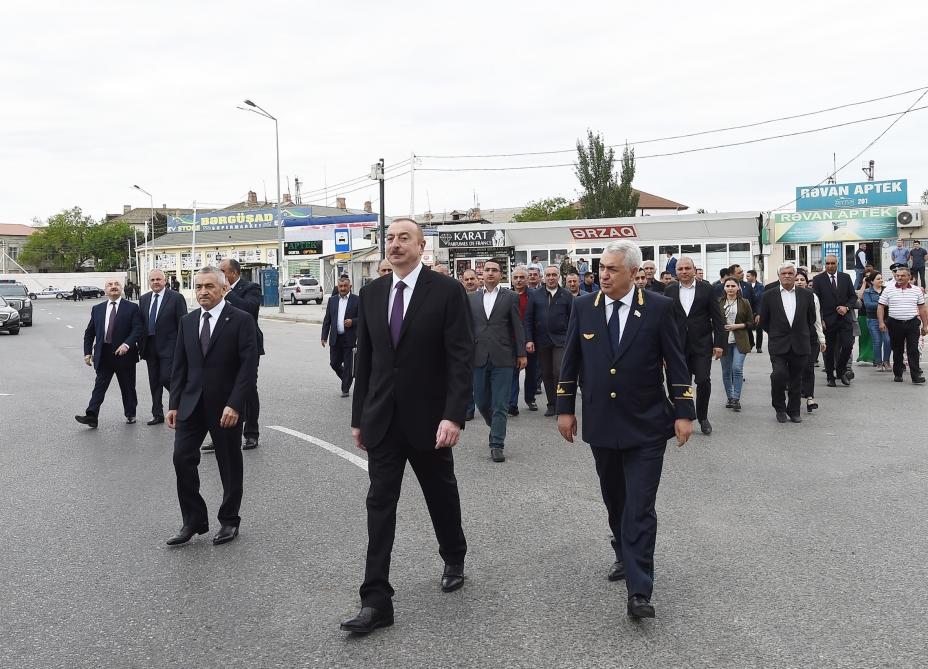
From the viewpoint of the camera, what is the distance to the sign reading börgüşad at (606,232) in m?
36.7

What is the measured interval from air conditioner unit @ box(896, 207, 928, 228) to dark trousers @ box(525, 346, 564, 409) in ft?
89.9

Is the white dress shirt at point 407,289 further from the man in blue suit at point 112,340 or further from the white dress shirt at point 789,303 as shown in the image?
the white dress shirt at point 789,303

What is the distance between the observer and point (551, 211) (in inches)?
3157

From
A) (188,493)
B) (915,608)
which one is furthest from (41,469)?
(915,608)

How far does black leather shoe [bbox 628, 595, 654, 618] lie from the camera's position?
4.00m

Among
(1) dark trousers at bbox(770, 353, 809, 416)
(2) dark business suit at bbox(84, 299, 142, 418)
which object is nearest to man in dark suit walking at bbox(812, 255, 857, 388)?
(1) dark trousers at bbox(770, 353, 809, 416)

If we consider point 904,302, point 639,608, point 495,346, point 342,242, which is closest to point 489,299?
point 495,346

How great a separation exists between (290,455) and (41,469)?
222 centimetres

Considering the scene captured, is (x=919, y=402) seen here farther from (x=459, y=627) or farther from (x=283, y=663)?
(x=283, y=663)

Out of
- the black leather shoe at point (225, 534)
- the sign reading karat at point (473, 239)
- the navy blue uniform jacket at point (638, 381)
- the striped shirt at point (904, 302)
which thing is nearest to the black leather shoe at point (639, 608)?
the navy blue uniform jacket at point (638, 381)

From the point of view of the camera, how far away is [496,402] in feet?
27.4

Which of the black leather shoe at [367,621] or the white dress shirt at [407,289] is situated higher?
the white dress shirt at [407,289]

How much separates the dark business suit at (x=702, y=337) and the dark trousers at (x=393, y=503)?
547cm

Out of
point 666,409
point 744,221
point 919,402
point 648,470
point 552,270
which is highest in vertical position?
point 744,221
